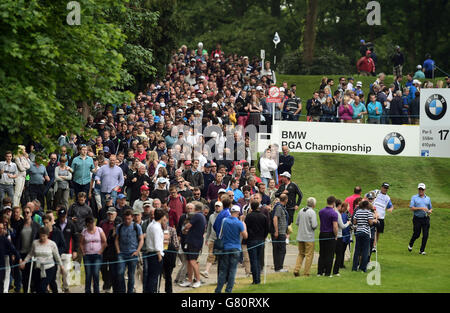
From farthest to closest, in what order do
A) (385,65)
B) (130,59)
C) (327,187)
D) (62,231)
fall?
(385,65)
(327,187)
(130,59)
(62,231)

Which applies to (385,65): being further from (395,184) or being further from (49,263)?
(49,263)

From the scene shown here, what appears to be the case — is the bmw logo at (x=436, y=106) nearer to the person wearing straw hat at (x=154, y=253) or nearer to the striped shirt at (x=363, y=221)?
the striped shirt at (x=363, y=221)

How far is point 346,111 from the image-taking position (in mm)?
33844

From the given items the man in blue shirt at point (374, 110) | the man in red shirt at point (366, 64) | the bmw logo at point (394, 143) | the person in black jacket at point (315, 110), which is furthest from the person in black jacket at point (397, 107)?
the man in red shirt at point (366, 64)

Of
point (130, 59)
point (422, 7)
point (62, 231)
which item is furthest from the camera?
point (422, 7)

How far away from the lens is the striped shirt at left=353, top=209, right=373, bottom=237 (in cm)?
2103

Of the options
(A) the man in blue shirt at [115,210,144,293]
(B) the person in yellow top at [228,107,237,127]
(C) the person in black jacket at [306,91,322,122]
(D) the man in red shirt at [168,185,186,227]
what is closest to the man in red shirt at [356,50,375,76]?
(C) the person in black jacket at [306,91,322,122]

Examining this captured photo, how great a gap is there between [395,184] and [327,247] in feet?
48.4

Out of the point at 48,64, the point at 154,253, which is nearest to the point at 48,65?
the point at 48,64

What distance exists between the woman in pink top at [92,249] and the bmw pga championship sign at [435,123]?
1679 centimetres

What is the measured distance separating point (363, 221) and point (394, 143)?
13.6m

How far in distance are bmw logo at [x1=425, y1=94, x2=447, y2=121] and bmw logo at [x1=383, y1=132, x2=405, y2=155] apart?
205 centimetres

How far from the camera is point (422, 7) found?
62531 mm

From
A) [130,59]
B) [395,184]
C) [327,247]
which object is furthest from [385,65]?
[327,247]
